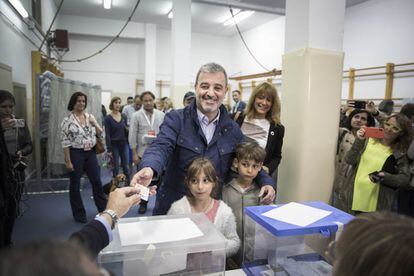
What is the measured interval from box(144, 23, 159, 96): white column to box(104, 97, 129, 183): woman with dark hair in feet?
17.6

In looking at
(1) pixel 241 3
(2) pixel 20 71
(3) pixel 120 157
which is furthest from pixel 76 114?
(1) pixel 241 3

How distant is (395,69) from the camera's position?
5.65 metres

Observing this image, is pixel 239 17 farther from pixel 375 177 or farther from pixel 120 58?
pixel 375 177

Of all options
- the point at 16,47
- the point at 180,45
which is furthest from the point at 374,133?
the point at 16,47

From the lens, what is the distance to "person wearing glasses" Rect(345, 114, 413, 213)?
235 centimetres

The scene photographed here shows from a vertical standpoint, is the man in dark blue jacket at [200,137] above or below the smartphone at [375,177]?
above

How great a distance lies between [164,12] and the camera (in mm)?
8680

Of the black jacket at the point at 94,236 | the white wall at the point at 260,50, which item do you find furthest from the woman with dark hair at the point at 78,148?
the white wall at the point at 260,50

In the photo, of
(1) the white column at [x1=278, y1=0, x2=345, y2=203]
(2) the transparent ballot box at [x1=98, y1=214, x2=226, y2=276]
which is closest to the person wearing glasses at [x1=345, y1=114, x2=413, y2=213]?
(1) the white column at [x1=278, y1=0, x2=345, y2=203]

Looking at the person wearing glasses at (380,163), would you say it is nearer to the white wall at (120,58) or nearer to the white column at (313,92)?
the white column at (313,92)

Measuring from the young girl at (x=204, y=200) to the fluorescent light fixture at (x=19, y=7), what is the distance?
4229mm

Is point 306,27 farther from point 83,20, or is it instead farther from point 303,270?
point 83,20

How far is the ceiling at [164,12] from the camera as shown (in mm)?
7734

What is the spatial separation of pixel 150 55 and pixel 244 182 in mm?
9109
